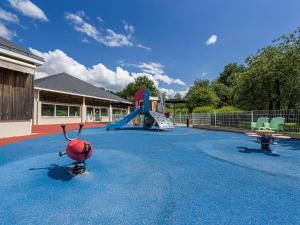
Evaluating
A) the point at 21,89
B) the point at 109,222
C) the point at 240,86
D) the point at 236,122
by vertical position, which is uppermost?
the point at 240,86

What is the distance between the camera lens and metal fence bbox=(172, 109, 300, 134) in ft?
30.6

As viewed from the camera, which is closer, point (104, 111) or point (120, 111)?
→ point (104, 111)

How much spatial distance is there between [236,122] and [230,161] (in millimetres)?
9003

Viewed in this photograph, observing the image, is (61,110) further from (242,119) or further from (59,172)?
(242,119)

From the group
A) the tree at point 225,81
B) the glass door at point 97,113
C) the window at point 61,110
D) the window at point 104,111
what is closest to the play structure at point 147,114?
the window at point 61,110

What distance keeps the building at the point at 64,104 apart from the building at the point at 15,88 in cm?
703

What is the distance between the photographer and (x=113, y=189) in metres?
3.18

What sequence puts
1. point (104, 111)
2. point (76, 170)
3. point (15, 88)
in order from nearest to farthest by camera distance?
point (76, 170), point (15, 88), point (104, 111)

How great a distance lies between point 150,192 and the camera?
3.08 meters

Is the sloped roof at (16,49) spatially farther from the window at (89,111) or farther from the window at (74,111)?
the window at (89,111)

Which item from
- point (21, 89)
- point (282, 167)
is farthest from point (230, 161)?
point (21, 89)

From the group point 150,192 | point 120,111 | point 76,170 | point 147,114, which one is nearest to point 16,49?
point 76,170

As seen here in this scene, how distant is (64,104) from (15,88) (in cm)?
1054

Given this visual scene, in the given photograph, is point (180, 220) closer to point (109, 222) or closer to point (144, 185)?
point (109, 222)
